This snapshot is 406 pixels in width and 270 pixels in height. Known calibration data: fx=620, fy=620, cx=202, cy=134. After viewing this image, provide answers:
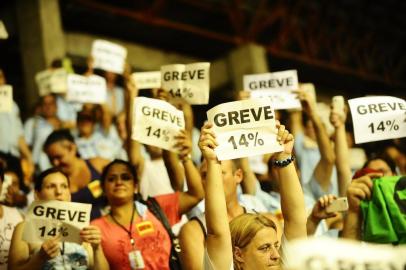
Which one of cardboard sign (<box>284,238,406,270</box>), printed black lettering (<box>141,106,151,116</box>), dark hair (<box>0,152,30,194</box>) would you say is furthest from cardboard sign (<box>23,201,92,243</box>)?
cardboard sign (<box>284,238,406,270</box>)

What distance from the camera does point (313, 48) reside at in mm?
10984

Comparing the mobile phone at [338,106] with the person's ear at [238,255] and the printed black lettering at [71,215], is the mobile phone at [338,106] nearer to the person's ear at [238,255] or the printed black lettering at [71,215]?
the person's ear at [238,255]

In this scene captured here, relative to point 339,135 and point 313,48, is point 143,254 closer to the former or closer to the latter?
point 339,135

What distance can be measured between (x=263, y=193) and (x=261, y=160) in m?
0.69

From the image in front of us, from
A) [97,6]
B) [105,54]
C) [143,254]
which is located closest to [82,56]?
[97,6]

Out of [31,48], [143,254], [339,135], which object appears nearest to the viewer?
[143,254]

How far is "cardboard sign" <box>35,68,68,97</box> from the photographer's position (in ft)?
18.5

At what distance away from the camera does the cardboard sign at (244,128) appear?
9.64 ft

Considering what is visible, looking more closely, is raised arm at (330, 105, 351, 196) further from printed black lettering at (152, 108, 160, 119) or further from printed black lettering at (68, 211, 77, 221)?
printed black lettering at (68, 211, 77, 221)

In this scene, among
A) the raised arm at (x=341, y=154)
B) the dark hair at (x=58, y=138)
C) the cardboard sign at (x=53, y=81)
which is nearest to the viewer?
the raised arm at (x=341, y=154)

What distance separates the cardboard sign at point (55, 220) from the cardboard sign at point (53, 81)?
2438 mm

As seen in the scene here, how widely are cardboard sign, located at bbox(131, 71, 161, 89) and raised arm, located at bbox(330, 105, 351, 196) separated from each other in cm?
133

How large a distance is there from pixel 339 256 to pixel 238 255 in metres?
1.21

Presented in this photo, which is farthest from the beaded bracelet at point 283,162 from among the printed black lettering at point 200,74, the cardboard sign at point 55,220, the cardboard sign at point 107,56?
the cardboard sign at point 107,56
